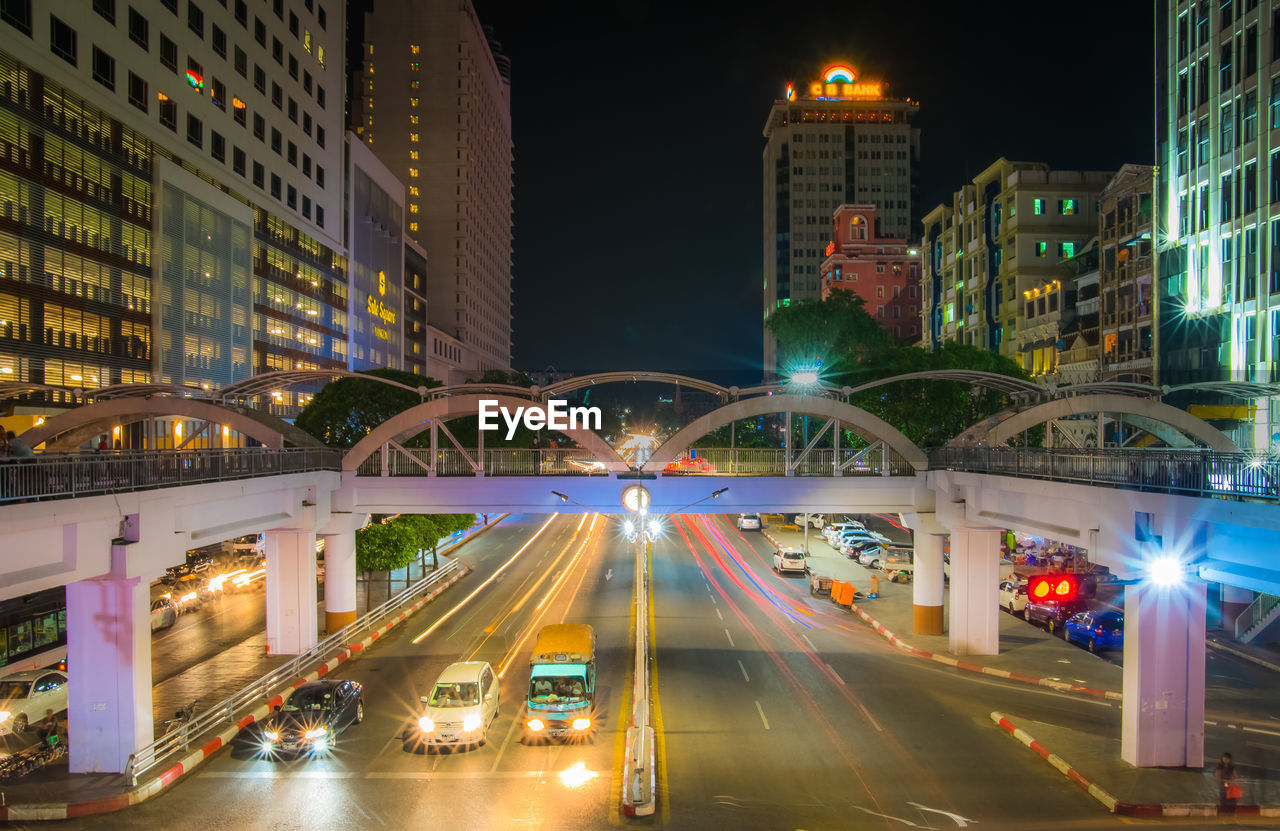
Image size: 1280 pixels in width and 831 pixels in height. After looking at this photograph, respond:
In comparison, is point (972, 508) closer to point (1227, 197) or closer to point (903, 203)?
point (1227, 197)

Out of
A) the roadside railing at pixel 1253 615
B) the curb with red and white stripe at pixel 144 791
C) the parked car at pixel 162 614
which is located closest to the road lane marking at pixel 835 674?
the curb with red and white stripe at pixel 144 791

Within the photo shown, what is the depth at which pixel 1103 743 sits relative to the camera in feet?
69.1

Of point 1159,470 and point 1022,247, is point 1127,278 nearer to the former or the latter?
point 1022,247

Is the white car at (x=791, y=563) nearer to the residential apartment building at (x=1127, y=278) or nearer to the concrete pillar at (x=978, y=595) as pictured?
the concrete pillar at (x=978, y=595)

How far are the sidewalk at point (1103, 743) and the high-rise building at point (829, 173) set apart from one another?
130m

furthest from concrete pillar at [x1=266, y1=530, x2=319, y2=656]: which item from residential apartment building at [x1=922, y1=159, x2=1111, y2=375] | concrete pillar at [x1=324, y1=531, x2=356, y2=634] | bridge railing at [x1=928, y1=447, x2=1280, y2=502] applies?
residential apartment building at [x1=922, y1=159, x2=1111, y2=375]

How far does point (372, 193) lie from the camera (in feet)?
294

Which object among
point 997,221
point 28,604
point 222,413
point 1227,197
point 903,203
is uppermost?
point 903,203

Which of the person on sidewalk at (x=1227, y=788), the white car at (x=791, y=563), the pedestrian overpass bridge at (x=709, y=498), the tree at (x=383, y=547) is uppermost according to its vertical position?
the pedestrian overpass bridge at (x=709, y=498)

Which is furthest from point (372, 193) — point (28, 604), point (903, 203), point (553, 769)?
point (903, 203)

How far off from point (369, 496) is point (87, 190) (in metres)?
26.6

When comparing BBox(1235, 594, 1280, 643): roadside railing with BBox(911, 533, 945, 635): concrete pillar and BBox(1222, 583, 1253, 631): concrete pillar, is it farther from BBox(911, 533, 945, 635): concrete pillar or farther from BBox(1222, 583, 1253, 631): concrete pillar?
BBox(911, 533, 945, 635): concrete pillar

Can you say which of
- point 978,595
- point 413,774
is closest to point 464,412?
point 413,774

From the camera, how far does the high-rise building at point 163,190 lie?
1594 inches
